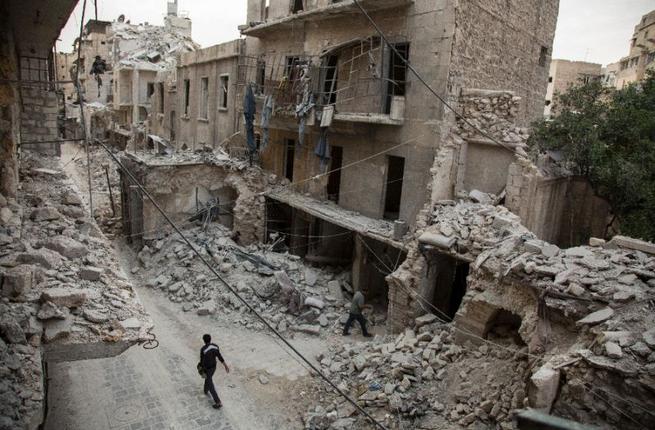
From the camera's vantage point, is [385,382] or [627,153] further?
[627,153]

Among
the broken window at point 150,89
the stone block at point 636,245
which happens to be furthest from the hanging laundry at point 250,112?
the broken window at point 150,89

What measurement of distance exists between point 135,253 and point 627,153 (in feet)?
56.7

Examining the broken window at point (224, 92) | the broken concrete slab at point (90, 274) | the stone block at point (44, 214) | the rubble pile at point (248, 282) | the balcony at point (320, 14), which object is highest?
the balcony at point (320, 14)

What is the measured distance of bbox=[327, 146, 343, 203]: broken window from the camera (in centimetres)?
1709

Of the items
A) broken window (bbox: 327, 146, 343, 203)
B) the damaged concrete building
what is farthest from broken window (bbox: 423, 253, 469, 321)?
the damaged concrete building

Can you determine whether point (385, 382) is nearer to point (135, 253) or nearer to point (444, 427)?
point (444, 427)

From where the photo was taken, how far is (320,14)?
49.9 ft

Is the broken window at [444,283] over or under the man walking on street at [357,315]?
over

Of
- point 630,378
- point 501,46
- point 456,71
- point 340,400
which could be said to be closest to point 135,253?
point 340,400

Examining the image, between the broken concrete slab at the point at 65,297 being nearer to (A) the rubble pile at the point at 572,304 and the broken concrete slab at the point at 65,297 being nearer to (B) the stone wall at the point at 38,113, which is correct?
(A) the rubble pile at the point at 572,304

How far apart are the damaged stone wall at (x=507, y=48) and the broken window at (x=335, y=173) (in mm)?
5417

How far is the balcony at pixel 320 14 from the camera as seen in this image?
533 inches

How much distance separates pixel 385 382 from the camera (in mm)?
9180

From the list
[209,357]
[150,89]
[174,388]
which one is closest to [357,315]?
[209,357]
